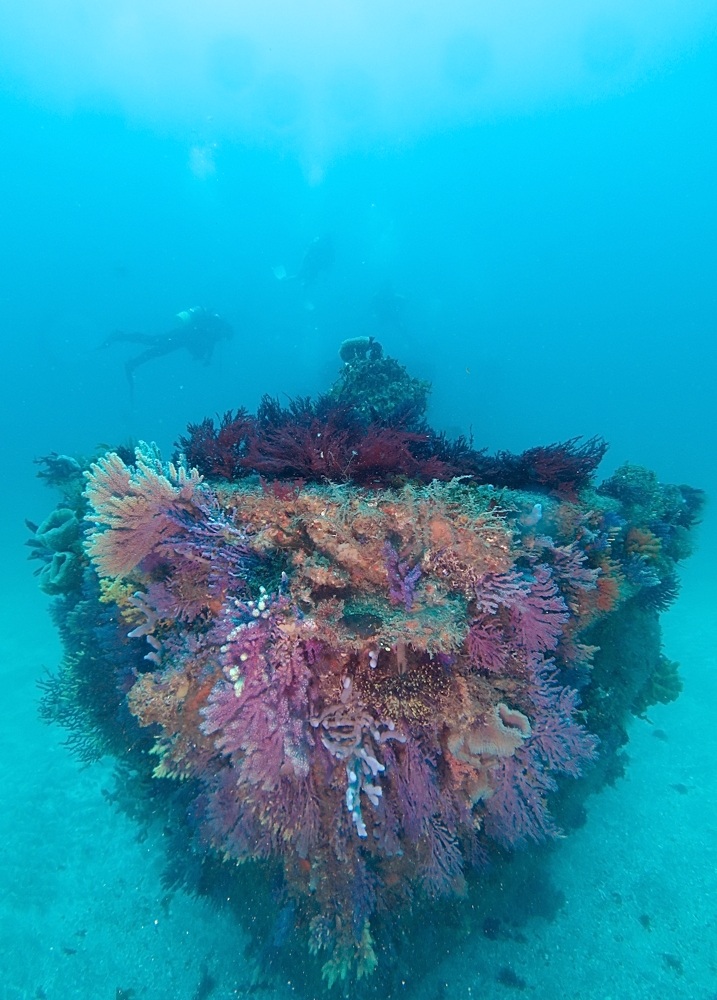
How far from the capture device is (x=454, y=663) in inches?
135

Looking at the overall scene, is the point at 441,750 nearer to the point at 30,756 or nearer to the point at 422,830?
the point at 422,830

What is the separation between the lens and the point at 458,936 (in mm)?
4977

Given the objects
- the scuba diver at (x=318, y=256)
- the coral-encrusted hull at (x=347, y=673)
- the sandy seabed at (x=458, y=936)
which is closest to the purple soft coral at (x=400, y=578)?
the coral-encrusted hull at (x=347, y=673)

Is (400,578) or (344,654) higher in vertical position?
(400,578)

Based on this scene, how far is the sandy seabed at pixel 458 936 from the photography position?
563 cm

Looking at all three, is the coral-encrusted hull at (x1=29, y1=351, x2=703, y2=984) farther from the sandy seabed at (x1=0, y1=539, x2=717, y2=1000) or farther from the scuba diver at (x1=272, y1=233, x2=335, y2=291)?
the scuba diver at (x1=272, y1=233, x2=335, y2=291)

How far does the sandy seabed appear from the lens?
5.63 m

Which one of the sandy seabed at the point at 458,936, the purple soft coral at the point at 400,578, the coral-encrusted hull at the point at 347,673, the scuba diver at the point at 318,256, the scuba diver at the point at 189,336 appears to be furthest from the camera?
the scuba diver at the point at 318,256

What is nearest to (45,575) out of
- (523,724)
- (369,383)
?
(523,724)

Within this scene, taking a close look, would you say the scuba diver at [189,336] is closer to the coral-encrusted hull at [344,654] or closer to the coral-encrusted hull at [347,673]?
the coral-encrusted hull at [344,654]

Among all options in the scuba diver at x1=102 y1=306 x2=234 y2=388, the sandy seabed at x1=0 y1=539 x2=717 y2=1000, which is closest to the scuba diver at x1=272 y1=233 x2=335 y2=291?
the scuba diver at x1=102 y1=306 x2=234 y2=388

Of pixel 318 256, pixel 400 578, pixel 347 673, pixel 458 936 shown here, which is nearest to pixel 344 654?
pixel 347 673

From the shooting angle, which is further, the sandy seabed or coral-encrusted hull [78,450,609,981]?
the sandy seabed

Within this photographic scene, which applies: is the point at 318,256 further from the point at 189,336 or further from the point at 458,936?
the point at 458,936
